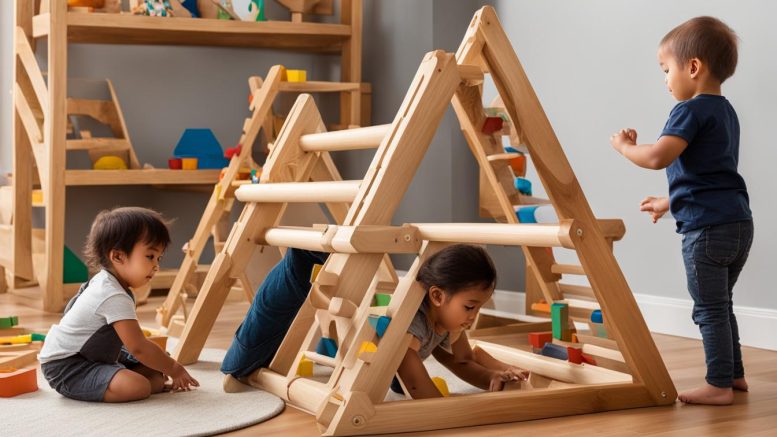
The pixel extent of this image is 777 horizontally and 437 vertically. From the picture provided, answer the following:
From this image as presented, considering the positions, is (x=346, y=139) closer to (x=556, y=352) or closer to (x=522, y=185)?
(x=556, y=352)

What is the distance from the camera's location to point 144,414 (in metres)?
1.82

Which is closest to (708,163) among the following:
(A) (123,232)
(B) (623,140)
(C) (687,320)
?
(B) (623,140)

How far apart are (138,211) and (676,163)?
3.43 feet

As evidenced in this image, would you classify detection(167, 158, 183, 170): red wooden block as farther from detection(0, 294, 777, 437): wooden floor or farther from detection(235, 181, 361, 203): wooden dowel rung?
detection(0, 294, 777, 437): wooden floor

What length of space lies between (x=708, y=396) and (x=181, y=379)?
3.31ft

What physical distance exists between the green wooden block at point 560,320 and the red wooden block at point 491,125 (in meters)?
Answer: 0.43

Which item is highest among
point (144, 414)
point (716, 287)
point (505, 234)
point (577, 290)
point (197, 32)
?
point (197, 32)

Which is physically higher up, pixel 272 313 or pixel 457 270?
pixel 457 270

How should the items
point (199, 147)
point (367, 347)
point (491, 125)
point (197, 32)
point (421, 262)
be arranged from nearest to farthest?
point (367, 347), point (421, 262), point (491, 125), point (197, 32), point (199, 147)

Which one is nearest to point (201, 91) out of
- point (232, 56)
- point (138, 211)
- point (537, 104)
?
point (232, 56)

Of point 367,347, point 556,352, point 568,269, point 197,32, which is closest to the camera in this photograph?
point 367,347

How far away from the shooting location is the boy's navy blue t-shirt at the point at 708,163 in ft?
6.35

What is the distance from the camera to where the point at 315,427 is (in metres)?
1.72

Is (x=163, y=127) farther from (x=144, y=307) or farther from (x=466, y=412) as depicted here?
(x=466, y=412)
